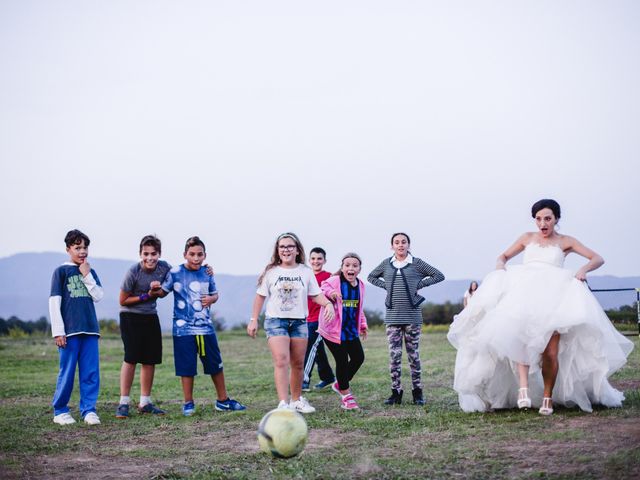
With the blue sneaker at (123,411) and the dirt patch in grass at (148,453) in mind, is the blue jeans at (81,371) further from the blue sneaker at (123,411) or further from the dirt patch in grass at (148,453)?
the dirt patch in grass at (148,453)

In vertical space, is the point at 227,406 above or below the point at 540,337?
below

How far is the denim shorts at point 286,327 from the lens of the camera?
8586mm

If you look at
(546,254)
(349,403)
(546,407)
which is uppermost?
(546,254)

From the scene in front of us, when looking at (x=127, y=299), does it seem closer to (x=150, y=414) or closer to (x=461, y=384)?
(x=150, y=414)

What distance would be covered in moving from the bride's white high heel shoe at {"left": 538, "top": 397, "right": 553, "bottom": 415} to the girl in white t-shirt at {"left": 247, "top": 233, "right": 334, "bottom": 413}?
2386 mm

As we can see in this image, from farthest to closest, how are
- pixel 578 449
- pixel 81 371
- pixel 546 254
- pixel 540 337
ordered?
pixel 81 371 → pixel 546 254 → pixel 540 337 → pixel 578 449

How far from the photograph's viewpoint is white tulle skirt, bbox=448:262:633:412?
757cm

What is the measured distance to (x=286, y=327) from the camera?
8.62 meters

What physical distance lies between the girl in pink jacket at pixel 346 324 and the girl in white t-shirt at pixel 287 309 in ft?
1.49

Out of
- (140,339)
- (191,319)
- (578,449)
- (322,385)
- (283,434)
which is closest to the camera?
(578,449)

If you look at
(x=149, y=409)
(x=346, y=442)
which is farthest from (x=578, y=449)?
(x=149, y=409)

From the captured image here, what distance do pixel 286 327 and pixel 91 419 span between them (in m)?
2.33

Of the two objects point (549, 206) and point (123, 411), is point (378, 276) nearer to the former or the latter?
point (549, 206)

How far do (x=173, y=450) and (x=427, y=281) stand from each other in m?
4.01
